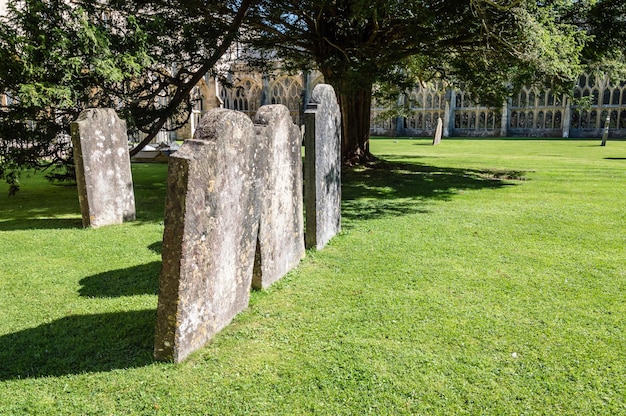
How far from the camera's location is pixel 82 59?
7.47 meters

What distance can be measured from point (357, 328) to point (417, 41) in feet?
25.5

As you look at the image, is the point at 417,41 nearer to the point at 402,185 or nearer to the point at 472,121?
the point at 402,185

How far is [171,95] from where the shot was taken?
10133mm

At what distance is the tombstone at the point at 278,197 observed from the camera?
4.02 meters

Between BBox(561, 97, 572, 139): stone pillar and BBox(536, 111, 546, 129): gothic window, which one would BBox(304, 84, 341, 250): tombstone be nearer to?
BBox(561, 97, 572, 139): stone pillar

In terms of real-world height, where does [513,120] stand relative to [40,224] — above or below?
above

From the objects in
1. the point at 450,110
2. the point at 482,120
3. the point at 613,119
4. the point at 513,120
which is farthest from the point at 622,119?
the point at 450,110

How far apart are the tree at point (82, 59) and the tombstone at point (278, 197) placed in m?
4.32

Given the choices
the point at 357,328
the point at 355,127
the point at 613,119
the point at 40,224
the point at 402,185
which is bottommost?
the point at 357,328

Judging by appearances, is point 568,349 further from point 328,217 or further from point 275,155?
point 328,217

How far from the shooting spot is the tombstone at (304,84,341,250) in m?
5.10

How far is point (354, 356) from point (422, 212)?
4.91m

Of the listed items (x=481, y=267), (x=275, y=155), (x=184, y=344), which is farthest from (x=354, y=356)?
(x=481, y=267)

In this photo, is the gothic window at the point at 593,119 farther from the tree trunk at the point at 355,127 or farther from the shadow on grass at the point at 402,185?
the tree trunk at the point at 355,127
